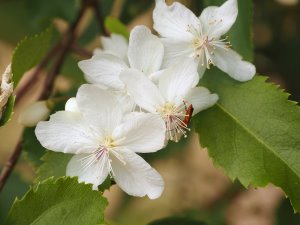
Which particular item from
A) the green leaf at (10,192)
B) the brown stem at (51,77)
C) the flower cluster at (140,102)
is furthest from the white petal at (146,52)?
the green leaf at (10,192)

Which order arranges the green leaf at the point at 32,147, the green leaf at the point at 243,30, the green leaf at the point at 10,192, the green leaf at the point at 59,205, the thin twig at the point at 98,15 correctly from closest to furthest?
the green leaf at the point at 59,205 < the green leaf at the point at 243,30 < the green leaf at the point at 32,147 < the thin twig at the point at 98,15 < the green leaf at the point at 10,192

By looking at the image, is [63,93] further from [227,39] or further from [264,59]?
[264,59]

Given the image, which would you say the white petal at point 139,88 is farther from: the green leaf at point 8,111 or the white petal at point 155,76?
the green leaf at point 8,111

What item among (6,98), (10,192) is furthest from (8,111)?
(10,192)

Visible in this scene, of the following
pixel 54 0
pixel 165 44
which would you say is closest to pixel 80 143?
pixel 165 44

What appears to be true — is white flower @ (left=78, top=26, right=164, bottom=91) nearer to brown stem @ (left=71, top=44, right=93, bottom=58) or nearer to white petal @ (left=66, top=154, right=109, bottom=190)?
white petal @ (left=66, top=154, right=109, bottom=190)

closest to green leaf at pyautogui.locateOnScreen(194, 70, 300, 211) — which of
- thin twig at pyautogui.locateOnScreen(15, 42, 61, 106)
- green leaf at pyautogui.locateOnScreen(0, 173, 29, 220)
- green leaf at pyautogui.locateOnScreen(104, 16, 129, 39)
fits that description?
green leaf at pyautogui.locateOnScreen(104, 16, 129, 39)
